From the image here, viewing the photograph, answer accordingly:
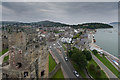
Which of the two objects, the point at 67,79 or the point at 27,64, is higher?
the point at 27,64

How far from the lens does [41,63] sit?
8.24 metres

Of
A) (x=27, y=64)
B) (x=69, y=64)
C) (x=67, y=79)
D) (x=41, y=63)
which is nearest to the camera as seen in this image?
(x=27, y=64)

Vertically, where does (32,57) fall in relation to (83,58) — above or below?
above

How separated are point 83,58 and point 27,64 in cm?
1228

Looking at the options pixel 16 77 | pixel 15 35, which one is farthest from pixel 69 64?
pixel 15 35

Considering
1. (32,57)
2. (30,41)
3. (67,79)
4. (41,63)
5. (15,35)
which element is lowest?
(67,79)

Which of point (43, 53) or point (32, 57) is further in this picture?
point (43, 53)

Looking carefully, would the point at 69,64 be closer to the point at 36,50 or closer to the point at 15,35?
the point at 36,50

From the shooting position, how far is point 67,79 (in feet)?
48.7

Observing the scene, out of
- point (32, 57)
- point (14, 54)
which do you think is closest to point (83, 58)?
point (32, 57)

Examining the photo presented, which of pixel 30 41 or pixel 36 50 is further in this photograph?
pixel 30 41

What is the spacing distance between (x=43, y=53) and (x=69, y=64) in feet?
45.7

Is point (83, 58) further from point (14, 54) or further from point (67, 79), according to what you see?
point (14, 54)

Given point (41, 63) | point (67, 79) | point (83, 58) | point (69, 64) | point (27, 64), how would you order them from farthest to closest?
Result: point (69, 64) → point (83, 58) → point (67, 79) → point (41, 63) → point (27, 64)
